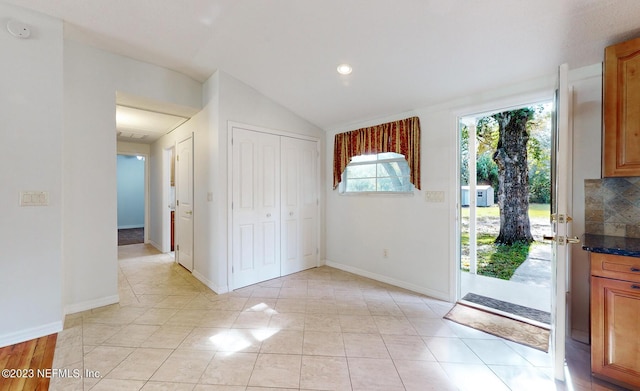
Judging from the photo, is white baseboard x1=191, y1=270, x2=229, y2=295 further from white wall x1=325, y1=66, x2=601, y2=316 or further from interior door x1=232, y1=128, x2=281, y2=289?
white wall x1=325, y1=66, x2=601, y2=316

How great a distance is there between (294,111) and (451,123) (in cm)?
206

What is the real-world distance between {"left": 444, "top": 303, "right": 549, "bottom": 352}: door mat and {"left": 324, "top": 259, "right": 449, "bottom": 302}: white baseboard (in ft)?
0.73

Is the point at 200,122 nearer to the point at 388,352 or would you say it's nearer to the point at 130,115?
the point at 130,115

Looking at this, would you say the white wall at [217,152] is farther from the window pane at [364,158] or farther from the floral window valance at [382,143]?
the window pane at [364,158]

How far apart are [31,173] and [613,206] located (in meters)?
4.65

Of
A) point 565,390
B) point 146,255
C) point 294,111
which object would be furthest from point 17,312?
point 565,390

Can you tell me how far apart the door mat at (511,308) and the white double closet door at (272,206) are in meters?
2.20

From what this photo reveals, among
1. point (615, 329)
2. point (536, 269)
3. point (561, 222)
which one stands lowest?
point (536, 269)

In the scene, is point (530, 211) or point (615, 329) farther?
point (530, 211)

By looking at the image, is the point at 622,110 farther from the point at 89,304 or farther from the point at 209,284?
the point at 89,304

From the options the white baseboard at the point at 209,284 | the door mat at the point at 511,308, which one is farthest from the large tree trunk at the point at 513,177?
the white baseboard at the point at 209,284

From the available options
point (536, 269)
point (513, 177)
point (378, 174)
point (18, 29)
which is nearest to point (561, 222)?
point (378, 174)

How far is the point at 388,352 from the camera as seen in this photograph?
6.37 ft

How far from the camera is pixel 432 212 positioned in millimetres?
2975
